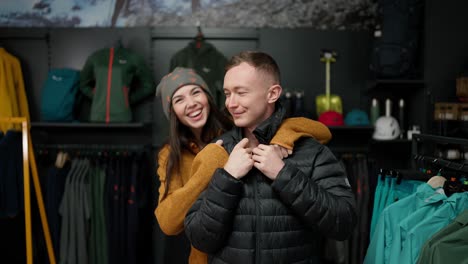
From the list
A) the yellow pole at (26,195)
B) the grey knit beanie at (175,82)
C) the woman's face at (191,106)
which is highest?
the grey knit beanie at (175,82)

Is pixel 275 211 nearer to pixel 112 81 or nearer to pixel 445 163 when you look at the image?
pixel 445 163

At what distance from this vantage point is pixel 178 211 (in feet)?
4.77

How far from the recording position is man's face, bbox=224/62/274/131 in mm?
1303

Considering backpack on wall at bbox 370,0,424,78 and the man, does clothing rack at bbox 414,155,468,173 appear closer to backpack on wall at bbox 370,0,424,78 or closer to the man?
the man

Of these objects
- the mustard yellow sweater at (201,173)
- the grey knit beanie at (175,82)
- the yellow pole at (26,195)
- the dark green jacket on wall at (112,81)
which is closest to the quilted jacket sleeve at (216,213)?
the mustard yellow sweater at (201,173)

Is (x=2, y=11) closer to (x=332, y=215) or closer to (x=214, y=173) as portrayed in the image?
(x=214, y=173)

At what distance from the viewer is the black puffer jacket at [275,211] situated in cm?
123

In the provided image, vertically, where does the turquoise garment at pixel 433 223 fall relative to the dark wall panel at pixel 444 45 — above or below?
below

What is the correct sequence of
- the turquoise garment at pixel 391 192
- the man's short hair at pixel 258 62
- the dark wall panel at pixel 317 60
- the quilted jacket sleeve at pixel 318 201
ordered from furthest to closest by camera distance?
1. the dark wall panel at pixel 317 60
2. the turquoise garment at pixel 391 192
3. the man's short hair at pixel 258 62
4. the quilted jacket sleeve at pixel 318 201

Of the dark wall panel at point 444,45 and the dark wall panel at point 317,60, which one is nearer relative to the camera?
the dark wall panel at point 444,45

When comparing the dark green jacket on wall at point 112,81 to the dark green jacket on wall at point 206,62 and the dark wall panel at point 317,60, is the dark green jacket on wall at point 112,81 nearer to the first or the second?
the dark green jacket on wall at point 206,62

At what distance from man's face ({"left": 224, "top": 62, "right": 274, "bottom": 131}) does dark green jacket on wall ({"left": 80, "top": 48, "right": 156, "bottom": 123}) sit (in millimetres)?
2313

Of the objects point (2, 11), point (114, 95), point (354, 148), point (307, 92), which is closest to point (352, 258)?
point (354, 148)

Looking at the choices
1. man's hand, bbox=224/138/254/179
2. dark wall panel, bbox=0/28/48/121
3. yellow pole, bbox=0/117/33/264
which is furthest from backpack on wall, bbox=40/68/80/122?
man's hand, bbox=224/138/254/179
